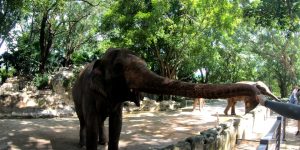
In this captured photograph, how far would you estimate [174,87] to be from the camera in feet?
11.7

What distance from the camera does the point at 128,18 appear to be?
804 inches

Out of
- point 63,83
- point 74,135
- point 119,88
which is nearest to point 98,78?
point 119,88

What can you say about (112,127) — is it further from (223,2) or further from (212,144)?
(223,2)

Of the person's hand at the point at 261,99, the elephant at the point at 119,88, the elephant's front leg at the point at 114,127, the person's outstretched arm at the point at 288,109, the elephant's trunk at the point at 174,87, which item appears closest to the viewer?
the person's outstretched arm at the point at 288,109

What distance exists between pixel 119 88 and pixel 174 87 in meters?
1.60

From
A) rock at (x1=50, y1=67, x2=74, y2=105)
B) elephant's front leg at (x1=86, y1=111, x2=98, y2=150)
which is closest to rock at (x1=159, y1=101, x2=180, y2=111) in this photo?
rock at (x1=50, y1=67, x2=74, y2=105)

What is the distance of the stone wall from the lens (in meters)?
6.41

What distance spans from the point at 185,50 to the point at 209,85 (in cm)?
1914

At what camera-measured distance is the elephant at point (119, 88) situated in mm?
3154

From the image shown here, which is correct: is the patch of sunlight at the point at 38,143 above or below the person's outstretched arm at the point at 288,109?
below

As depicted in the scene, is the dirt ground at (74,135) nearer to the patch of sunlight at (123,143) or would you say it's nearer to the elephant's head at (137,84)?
the patch of sunlight at (123,143)

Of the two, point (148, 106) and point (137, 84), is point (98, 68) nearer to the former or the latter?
point (137, 84)

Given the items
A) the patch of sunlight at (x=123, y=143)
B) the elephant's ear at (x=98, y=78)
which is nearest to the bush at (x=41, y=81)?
the patch of sunlight at (x=123, y=143)

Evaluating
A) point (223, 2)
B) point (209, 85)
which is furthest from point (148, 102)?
point (209, 85)
